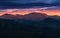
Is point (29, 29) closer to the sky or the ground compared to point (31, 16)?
closer to the ground

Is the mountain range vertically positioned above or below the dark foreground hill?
above

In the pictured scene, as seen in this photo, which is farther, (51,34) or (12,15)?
(12,15)

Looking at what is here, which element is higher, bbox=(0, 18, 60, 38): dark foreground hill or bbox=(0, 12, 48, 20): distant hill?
bbox=(0, 12, 48, 20): distant hill

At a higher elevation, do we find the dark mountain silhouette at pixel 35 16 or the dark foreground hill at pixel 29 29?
the dark mountain silhouette at pixel 35 16

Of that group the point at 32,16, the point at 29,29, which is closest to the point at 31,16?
the point at 32,16

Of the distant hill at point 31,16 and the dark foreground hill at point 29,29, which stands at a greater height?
the distant hill at point 31,16

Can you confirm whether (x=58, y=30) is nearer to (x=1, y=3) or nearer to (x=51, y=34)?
(x=51, y=34)

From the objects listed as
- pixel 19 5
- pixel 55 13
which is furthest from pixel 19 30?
pixel 55 13

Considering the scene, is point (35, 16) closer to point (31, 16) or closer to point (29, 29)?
point (31, 16)
